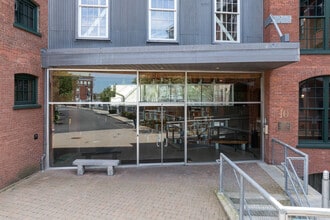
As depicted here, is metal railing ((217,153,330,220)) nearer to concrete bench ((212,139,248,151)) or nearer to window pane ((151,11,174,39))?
concrete bench ((212,139,248,151))

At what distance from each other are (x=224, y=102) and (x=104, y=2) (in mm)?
5733

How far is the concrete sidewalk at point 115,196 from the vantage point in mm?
5906

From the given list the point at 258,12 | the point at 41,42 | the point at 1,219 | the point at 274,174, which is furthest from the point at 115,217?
the point at 258,12

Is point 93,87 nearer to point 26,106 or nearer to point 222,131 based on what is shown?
point 26,106

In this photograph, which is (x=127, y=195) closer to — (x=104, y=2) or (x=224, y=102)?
(x=224, y=102)

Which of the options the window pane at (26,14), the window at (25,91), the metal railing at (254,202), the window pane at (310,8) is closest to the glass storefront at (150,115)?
the window at (25,91)

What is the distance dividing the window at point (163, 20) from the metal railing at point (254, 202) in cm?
535

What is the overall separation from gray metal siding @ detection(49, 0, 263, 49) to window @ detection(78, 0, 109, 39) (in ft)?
0.63

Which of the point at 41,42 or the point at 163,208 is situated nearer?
the point at 163,208

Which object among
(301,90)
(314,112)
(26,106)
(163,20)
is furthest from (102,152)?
(314,112)

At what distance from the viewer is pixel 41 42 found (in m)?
9.38

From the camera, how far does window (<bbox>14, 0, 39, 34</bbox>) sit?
8.32 metres

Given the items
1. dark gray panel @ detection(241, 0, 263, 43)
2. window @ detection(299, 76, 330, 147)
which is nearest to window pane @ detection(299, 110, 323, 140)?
window @ detection(299, 76, 330, 147)

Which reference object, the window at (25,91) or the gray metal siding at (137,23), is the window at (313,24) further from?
the window at (25,91)
